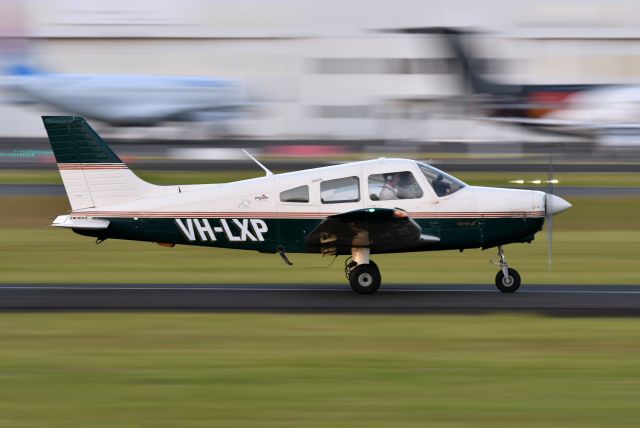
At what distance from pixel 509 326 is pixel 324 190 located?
3.64 meters

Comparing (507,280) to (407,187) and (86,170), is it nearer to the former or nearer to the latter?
(407,187)

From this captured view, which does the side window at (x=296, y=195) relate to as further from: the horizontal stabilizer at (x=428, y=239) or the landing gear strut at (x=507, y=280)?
the landing gear strut at (x=507, y=280)

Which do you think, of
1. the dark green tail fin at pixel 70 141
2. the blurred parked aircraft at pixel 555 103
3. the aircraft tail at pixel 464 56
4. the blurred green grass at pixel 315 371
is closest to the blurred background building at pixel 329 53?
the aircraft tail at pixel 464 56

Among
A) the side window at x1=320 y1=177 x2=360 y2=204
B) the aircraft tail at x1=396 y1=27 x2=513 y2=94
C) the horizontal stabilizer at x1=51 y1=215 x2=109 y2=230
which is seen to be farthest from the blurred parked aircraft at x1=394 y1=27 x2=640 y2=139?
the horizontal stabilizer at x1=51 y1=215 x2=109 y2=230

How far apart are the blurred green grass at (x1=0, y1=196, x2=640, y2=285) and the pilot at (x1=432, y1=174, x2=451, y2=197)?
2.64 metres

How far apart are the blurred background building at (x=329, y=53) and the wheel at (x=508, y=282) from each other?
48036 mm

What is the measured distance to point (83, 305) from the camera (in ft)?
44.1

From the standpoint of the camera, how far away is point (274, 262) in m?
19.1

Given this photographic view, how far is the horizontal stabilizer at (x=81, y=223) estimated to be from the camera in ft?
46.0

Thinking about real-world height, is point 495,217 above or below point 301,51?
below

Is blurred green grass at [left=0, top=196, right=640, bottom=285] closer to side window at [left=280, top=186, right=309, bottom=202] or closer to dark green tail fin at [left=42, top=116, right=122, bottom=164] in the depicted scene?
side window at [left=280, top=186, right=309, bottom=202]

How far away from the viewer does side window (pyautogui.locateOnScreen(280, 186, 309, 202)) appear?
14234mm

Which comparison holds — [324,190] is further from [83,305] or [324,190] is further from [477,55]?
[477,55]

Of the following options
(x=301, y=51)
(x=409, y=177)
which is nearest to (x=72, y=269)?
(x=409, y=177)
